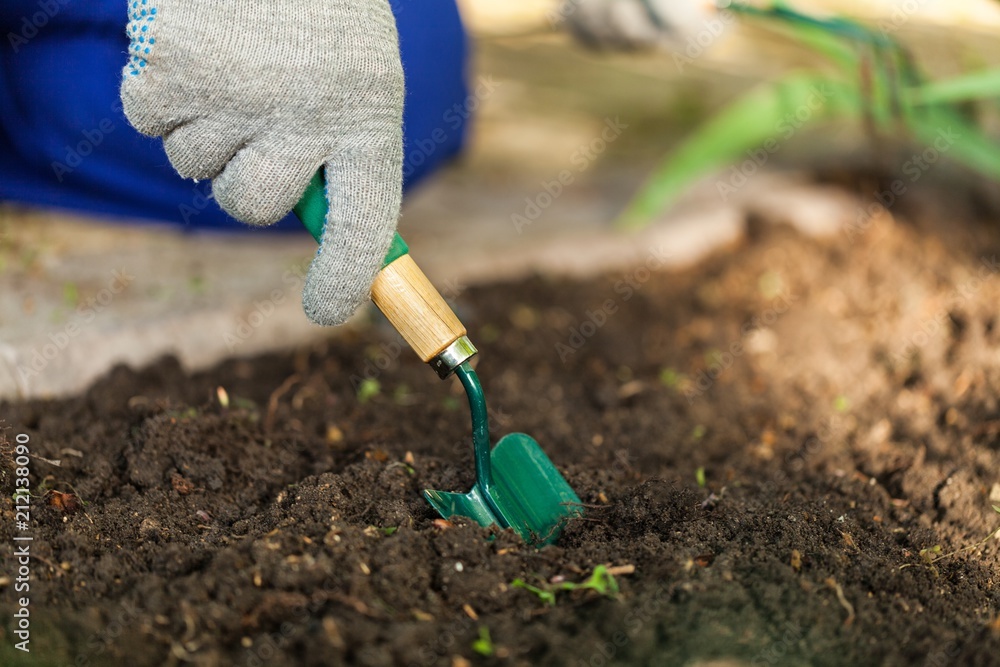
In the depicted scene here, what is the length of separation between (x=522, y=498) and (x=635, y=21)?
1.53m

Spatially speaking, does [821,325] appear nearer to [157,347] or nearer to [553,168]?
[553,168]

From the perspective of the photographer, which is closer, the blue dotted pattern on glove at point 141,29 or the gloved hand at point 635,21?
the blue dotted pattern on glove at point 141,29

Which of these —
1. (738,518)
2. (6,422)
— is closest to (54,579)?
(6,422)

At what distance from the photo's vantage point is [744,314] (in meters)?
2.05

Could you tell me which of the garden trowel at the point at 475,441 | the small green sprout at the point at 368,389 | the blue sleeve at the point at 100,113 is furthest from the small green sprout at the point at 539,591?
the blue sleeve at the point at 100,113

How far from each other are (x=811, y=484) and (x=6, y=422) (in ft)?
4.24

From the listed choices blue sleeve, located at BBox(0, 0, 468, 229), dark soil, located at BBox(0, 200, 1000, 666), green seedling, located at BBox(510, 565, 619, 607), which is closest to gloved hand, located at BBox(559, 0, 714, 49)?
blue sleeve, located at BBox(0, 0, 468, 229)

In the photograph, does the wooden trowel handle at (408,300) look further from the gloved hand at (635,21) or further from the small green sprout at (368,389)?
the gloved hand at (635,21)

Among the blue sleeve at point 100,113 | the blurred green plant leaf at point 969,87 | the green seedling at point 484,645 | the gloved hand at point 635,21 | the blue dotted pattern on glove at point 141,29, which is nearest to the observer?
the green seedling at point 484,645

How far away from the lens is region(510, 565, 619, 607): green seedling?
0.99m

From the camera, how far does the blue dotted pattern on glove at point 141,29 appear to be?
1046 millimetres

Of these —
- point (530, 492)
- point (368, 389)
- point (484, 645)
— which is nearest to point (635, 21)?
point (368, 389)

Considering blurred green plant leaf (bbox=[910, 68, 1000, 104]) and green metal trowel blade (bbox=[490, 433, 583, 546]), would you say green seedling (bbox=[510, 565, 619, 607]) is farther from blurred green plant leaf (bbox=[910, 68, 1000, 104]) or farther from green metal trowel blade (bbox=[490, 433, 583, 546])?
blurred green plant leaf (bbox=[910, 68, 1000, 104])

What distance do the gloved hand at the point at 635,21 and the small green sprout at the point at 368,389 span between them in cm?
126
